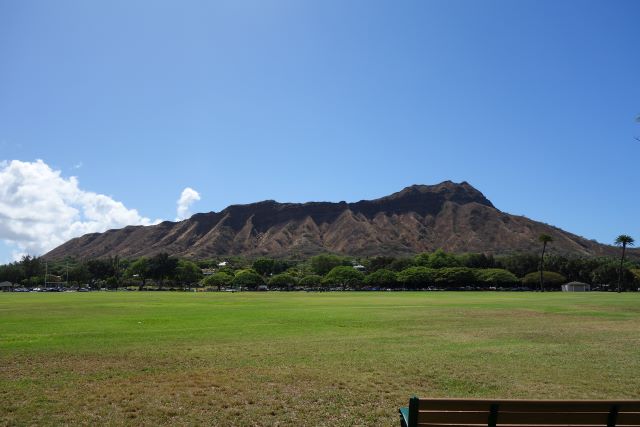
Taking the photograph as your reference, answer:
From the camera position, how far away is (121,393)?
1214 centimetres

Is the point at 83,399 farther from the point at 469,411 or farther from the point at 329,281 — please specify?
the point at 329,281

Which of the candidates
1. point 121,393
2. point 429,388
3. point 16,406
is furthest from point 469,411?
point 16,406

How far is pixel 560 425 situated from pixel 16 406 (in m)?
10.6

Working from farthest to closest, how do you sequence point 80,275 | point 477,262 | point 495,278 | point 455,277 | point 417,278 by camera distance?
point 477,262, point 80,275, point 495,278, point 417,278, point 455,277

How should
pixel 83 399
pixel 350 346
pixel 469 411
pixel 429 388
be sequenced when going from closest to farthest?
1. pixel 469 411
2. pixel 83 399
3. pixel 429 388
4. pixel 350 346

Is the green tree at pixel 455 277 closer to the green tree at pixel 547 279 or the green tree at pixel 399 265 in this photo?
the green tree at pixel 547 279

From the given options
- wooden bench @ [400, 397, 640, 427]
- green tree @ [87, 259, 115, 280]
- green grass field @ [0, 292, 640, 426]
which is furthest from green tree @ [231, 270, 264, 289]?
wooden bench @ [400, 397, 640, 427]

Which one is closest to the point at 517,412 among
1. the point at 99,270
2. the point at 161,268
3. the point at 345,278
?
the point at 345,278

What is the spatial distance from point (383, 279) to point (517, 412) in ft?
507

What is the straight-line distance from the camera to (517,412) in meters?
6.57

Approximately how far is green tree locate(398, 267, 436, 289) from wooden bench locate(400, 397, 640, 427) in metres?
151

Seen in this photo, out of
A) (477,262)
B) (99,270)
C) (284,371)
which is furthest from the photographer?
(477,262)

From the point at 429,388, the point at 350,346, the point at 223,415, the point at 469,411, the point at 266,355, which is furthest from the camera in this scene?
the point at 350,346

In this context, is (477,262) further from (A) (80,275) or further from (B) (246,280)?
(A) (80,275)
